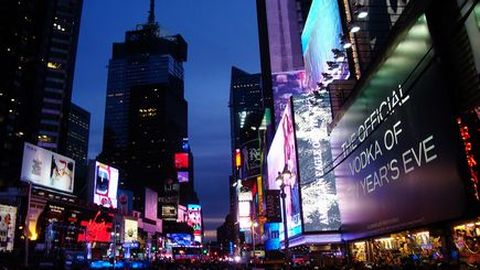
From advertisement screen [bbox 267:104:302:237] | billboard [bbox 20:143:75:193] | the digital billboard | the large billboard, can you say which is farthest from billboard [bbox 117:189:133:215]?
the large billboard

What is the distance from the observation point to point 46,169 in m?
65.6

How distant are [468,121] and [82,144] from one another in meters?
197

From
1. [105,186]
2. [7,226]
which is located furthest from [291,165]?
[105,186]

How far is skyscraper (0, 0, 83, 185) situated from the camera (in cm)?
10319

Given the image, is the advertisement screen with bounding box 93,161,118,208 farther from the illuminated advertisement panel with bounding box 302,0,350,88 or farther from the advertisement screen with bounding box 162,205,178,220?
the advertisement screen with bounding box 162,205,178,220

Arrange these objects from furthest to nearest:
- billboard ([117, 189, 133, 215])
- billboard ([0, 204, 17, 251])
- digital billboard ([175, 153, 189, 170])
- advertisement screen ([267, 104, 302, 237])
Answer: digital billboard ([175, 153, 189, 170])
billboard ([117, 189, 133, 215])
billboard ([0, 204, 17, 251])
advertisement screen ([267, 104, 302, 237])

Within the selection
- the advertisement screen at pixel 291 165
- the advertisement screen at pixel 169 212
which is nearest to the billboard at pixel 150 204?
the advertisement screen at pixel 169 212

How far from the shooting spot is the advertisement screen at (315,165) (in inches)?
1626

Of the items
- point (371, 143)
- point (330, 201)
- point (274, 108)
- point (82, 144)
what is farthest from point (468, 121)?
point (82, 144)

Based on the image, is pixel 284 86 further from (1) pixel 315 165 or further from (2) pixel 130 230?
(2) pixel 130 230

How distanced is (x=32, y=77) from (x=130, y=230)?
47.9 metres

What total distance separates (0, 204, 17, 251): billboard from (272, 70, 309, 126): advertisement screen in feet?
137

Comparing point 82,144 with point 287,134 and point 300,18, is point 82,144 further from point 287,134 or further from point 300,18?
point 287,134

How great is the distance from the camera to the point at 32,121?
10962cm
